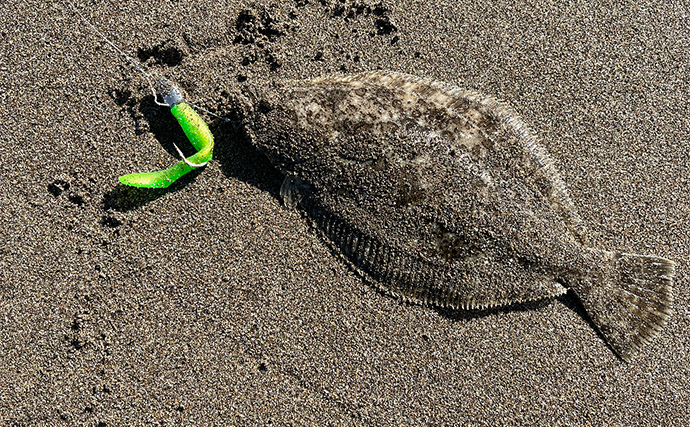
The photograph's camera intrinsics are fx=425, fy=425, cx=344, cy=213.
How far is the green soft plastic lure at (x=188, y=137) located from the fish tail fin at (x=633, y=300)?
2831 millimetres

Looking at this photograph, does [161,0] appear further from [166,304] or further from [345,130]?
[166,304]

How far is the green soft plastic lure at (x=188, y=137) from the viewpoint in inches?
115

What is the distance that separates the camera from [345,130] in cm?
280

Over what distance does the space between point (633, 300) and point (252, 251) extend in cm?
276

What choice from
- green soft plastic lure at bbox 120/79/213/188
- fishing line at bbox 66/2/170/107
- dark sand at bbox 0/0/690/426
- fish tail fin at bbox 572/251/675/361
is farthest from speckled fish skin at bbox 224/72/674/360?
fishing line at bbox 66/2/170/107

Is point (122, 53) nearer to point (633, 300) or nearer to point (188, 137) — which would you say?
point (188, 137)

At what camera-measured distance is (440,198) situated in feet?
9.13

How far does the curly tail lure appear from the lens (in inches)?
115

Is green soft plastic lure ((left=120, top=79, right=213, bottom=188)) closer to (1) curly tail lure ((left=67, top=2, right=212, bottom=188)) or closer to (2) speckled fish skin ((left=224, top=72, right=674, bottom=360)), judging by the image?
(1) curly tail lure ((left=67, top=2, right=212, bottom=188))

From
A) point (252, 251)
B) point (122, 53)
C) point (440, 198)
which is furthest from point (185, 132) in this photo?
point (440, 198)

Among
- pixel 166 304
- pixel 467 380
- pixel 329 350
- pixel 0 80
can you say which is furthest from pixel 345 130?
pixel 0 80

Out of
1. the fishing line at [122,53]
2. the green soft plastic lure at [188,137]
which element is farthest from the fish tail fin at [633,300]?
the fishing line at [122,53]

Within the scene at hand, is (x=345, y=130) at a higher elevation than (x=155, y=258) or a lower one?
higher

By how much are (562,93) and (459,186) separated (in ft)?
4.01
